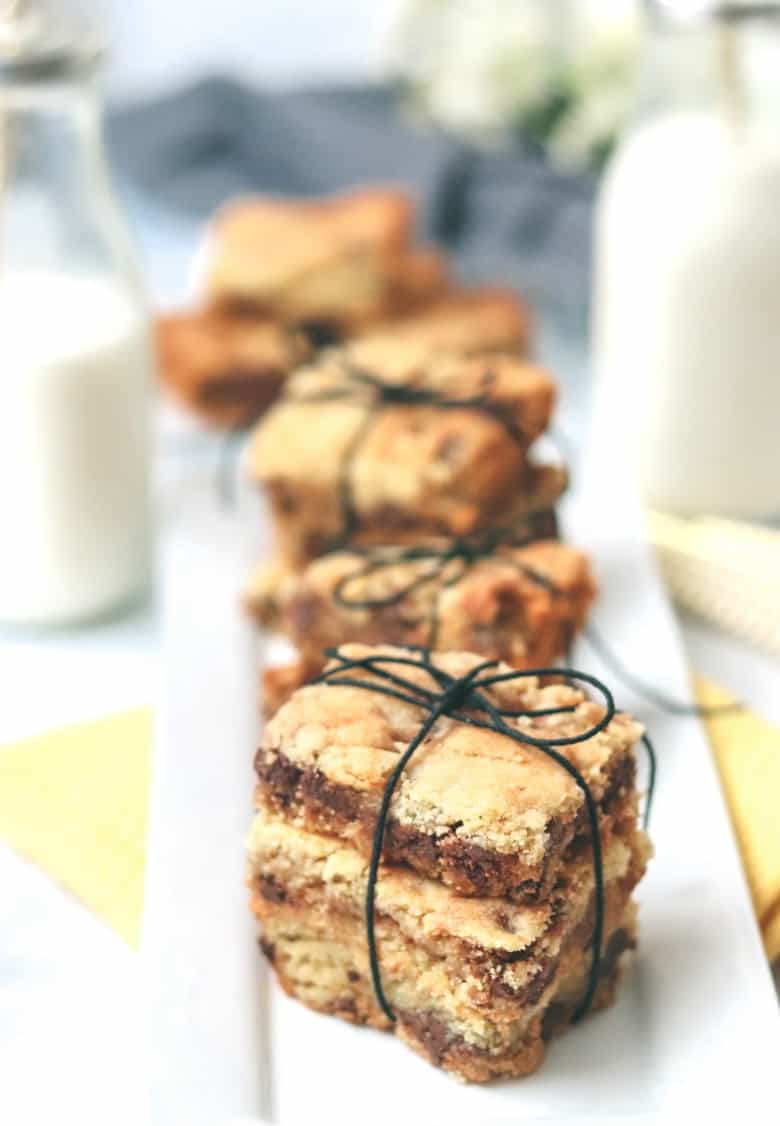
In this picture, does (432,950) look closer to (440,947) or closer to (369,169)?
(440,947)

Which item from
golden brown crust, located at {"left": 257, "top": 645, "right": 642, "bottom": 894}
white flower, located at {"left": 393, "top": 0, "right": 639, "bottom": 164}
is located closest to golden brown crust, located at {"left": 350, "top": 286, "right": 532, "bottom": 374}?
white flower, located at {"left": 393, "top": 0, "right": 639, "bottom": 164}

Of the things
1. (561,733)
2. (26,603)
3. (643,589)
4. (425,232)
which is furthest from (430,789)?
(425,232)

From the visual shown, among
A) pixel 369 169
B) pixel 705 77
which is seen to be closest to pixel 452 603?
pixel 705 77

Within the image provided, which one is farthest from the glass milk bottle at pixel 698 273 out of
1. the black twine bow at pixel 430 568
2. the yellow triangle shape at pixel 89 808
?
the yellow triangle shape at pixel 89 808

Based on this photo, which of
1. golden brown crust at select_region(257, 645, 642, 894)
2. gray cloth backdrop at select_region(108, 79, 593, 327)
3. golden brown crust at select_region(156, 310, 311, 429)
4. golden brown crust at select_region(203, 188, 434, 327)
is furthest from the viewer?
gray cloth backdrop at select_region(108, 79, 593, 327)

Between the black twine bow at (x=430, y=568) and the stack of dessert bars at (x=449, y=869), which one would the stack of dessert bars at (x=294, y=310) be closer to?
the black twine bow at (x=430, y=568)

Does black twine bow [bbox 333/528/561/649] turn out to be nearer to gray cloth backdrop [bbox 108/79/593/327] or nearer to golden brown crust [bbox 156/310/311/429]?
golden brown crust [bbox 156/310/311/429]
